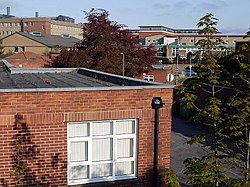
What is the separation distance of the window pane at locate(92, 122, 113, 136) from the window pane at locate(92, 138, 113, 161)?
17 centimetres

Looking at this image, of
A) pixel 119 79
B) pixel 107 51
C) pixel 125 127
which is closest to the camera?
pixel 125 127

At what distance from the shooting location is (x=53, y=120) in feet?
26.5

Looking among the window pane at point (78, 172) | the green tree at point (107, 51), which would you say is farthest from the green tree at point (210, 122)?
the green tree at point (107, 51)

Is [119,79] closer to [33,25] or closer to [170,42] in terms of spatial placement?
[170,42]

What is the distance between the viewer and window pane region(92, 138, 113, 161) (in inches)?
337

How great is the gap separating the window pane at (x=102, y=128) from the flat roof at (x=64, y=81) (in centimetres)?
91

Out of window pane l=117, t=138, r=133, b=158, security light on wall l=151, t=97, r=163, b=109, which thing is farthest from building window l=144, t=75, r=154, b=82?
window pane l=117, t=138, r=133, b=158

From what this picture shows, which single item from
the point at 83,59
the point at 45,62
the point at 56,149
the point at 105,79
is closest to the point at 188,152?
the point at 105,79

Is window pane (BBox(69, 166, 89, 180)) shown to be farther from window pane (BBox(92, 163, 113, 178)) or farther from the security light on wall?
the security light on wall

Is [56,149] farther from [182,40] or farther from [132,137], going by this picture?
[182,40]

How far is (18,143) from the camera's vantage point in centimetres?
791

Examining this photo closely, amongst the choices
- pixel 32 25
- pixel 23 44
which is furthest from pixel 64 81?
pixel 32 25

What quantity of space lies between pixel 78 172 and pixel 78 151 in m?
0.55

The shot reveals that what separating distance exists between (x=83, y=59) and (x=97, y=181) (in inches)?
927
